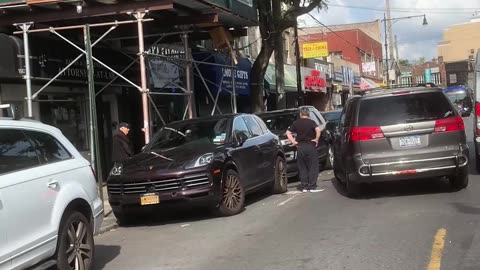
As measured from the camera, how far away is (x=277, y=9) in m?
20.7

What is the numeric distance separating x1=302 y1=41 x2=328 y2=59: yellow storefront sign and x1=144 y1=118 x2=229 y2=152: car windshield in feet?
76.8

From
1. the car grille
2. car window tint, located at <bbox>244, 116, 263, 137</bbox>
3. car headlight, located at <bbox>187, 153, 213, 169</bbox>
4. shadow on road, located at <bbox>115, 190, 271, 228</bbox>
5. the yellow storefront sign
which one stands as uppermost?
the yellow storefront sign

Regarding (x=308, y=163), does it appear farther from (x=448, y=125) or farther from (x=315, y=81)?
(x=315, y=81)

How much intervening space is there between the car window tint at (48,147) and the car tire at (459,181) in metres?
6.78

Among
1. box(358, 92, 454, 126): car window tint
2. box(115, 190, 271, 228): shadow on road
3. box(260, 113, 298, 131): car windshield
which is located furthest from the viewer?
box(260, 113, 298, 131): car windshield

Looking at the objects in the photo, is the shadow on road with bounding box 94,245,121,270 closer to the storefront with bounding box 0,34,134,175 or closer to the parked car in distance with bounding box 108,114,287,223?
the parked car in distance with bounding box 108,114,287,223

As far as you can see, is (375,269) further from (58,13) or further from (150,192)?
(58,13)

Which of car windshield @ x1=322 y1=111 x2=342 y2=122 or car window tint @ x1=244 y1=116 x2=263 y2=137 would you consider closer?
car window tint @ x1=244 y1=116 x2=263 y2=137

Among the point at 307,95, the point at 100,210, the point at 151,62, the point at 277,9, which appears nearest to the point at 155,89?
the point at 151,62

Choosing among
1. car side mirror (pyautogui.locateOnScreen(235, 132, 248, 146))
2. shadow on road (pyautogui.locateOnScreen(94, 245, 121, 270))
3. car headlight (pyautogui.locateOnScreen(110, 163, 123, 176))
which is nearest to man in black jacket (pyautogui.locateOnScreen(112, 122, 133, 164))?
car headlight (pyautogui.locateOnScreen(110, 163, 123, 176))

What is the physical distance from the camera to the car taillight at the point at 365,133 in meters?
10.2

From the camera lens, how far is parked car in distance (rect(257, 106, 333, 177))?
14.1 meters

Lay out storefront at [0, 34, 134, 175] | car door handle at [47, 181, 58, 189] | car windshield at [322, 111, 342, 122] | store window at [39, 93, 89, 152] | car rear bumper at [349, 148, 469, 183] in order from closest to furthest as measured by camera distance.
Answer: car door handle at [47, 181, 58, 189] → car rear bumper at [349, 148, 469, 183] → storefront at [0, 34, 134, 175] → store window at [39, 93, 89, 152] → car windshield at [322, 111, 342, 122]

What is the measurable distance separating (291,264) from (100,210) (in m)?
2.27
